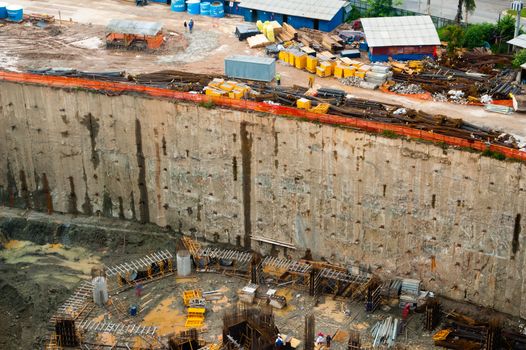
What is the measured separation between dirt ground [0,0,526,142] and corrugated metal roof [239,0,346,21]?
3.57 meters

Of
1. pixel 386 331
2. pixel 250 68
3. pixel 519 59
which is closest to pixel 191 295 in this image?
pixel 386 331

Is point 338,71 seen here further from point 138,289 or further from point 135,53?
point 138,289

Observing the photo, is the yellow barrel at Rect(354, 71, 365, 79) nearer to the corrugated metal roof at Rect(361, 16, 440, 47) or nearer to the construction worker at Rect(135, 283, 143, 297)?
the corrugated metal roof at Rect(361, 16, 440, 47)

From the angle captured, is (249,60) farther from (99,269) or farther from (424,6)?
(424,6)

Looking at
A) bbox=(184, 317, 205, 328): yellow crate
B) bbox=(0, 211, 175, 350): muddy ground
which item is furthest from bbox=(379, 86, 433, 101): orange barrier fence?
bbox=(184, 317, 205, 328): yellow crate

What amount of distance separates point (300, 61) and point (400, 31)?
8.44 metres

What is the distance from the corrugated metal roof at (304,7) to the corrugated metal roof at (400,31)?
410 centimetres

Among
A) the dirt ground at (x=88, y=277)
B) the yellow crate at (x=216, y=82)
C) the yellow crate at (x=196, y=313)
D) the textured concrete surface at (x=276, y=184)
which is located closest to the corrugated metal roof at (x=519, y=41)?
the textured concrete surface at (x=276, y=184)

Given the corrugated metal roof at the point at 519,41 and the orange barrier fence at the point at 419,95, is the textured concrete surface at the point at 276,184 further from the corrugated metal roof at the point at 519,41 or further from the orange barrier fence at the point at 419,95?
the corrugated metal roof at the point at 519,41

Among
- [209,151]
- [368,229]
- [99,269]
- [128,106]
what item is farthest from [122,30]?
[368,229]

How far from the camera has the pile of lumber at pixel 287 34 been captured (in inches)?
2702

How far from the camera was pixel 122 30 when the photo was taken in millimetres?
68750

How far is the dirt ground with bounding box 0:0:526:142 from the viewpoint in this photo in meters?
59.6

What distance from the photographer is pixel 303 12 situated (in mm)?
71500
